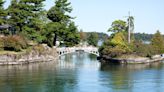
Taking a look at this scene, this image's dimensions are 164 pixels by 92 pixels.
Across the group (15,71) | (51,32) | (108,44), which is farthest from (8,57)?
(108,44)

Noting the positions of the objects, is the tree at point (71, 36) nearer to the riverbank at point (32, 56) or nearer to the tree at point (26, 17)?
the riverbank at point (32, 56)

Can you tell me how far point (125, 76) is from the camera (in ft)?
210

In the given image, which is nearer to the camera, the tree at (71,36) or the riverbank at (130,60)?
the riverbank at (130,60)

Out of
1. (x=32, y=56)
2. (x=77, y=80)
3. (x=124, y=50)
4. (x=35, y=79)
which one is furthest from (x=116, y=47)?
(x=35, y=79)

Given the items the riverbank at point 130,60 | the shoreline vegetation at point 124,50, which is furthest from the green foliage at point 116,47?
the riverbank at point 130,60

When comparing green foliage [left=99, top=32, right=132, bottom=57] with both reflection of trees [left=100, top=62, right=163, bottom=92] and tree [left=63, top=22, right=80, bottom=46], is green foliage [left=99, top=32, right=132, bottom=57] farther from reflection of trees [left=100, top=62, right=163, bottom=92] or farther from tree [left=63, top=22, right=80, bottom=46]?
reflection of trees [left=100, top=62, right=163, bottom=92]

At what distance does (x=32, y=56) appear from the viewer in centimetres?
8331

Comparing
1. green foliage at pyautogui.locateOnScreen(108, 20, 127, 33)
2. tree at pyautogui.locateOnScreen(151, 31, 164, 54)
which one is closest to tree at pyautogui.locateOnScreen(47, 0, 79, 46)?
green foliage at pyautogui.locateOnScreen(108, 20, 127, 33)

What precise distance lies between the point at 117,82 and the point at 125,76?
25.0ft

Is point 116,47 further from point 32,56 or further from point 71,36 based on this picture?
point 32,56

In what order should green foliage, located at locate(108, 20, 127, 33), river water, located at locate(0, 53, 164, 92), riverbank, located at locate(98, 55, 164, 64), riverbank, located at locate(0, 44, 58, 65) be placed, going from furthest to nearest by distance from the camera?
green foliage, located at locate(108, 20, 127, 33) < riverbank, located at locate(98, 55, 164, 64) < riverbank, located at locate(0, 44, 58, 65) < river water, located at locate(0, 53, 164, 92)

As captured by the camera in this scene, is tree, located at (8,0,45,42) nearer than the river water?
No

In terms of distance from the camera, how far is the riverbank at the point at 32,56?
75500 mm

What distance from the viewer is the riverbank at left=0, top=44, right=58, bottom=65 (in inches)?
2972
